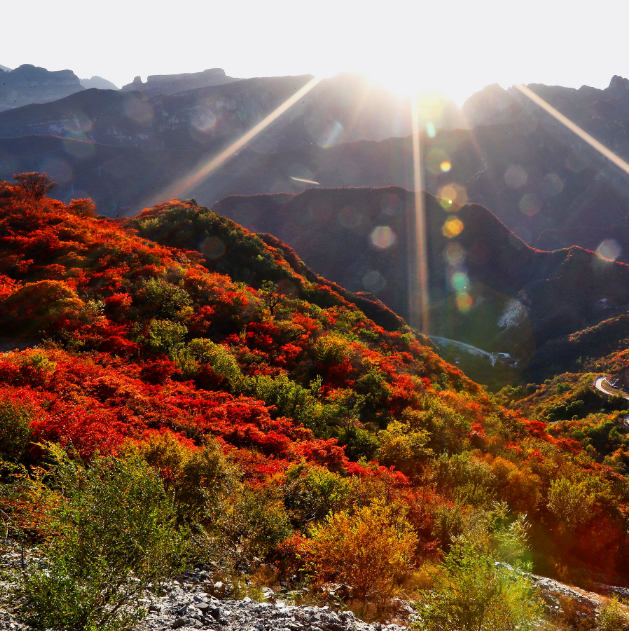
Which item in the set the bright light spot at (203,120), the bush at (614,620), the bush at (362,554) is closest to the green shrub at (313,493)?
the bush at (362,554)

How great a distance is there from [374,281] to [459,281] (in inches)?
697

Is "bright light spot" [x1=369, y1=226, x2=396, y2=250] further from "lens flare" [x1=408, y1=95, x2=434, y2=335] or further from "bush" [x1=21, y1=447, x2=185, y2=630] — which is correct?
"bush" [x1=21, y1=447, x2=185, y2=630]

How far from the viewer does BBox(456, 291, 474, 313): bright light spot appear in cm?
6850

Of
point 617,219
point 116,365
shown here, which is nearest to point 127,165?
Answer: point 116,365

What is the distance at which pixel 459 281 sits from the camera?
2822 inches

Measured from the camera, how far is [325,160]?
6314 inches

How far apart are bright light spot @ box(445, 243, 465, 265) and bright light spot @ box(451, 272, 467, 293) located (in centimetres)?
343

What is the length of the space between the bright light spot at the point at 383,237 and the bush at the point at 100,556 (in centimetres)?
7846

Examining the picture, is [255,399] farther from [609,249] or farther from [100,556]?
[609,249]

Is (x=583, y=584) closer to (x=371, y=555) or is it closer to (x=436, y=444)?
(x=436, y=444)

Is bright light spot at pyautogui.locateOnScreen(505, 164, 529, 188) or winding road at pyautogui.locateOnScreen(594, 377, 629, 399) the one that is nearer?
winding road at pyautogui.locateOnScreen(594, 377, 629, 399)

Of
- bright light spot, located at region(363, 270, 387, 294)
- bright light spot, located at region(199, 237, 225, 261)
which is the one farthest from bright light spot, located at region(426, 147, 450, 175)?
bright light spot, located at region(199, 237, 225, 261)

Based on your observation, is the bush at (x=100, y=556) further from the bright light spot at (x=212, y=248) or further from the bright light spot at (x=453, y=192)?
the bright light spot at (x=453, y=192)

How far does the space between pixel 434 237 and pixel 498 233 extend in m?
15.2
